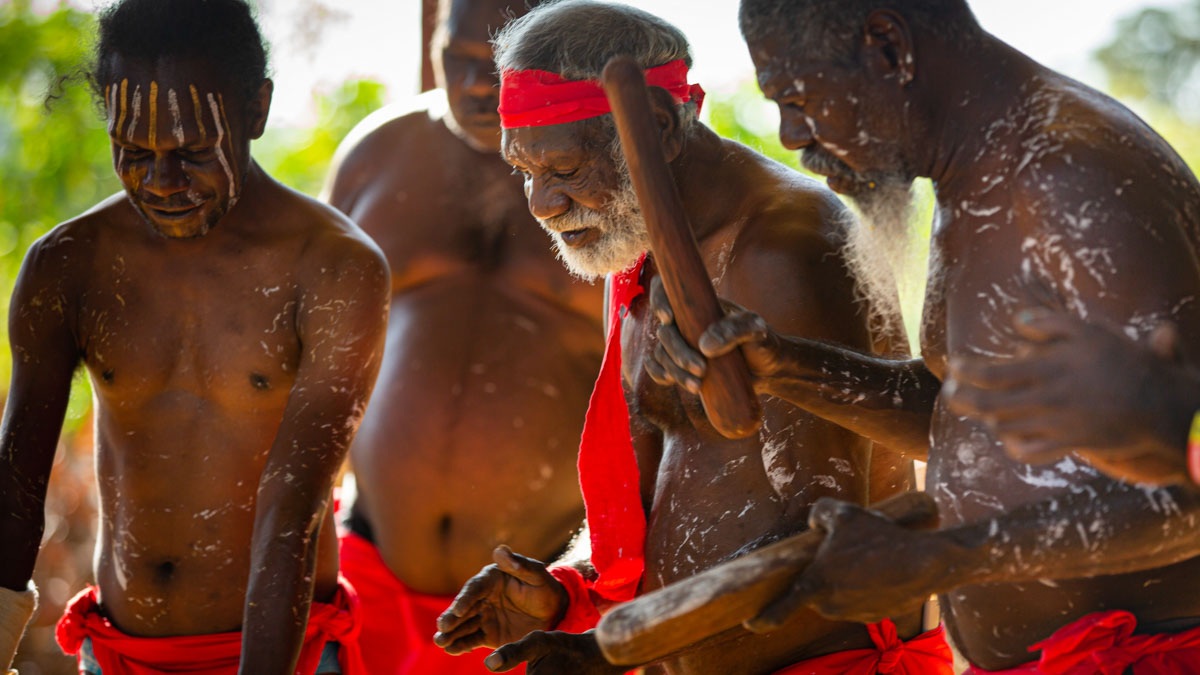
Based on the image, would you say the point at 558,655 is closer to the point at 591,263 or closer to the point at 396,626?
the point at 591,263

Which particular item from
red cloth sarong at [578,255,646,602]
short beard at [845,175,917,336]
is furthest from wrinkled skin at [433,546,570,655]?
short beard at [845,175,917,336]

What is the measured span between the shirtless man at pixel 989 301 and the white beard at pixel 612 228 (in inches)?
22.2

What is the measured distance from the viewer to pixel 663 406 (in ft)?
7.55

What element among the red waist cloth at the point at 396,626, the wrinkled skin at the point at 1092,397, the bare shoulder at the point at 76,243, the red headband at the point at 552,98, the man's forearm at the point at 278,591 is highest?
the red headband at the point at 552,98

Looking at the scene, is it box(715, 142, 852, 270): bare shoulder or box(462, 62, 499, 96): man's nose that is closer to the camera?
box(715, 142, 852, 270): bare shoulder

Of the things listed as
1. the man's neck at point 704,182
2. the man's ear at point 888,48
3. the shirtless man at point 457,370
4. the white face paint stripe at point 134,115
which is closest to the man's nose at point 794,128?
the man's ear at point 888,48

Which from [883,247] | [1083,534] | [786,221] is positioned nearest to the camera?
[1083,534]

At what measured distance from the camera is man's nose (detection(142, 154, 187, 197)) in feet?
7.68

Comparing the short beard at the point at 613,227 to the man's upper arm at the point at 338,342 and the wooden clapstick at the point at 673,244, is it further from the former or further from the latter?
the wooden clapstick at the point at 673,244

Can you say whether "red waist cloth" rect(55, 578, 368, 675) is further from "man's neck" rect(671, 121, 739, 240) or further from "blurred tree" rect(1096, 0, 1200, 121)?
"blurred tree" rect(1096, 0, 1200, 121)

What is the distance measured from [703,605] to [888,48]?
89 cm

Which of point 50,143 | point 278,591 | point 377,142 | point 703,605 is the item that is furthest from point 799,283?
point 50,143

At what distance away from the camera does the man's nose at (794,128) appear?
1.75 m

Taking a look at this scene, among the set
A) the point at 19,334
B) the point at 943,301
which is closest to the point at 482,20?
the point at 19,334
